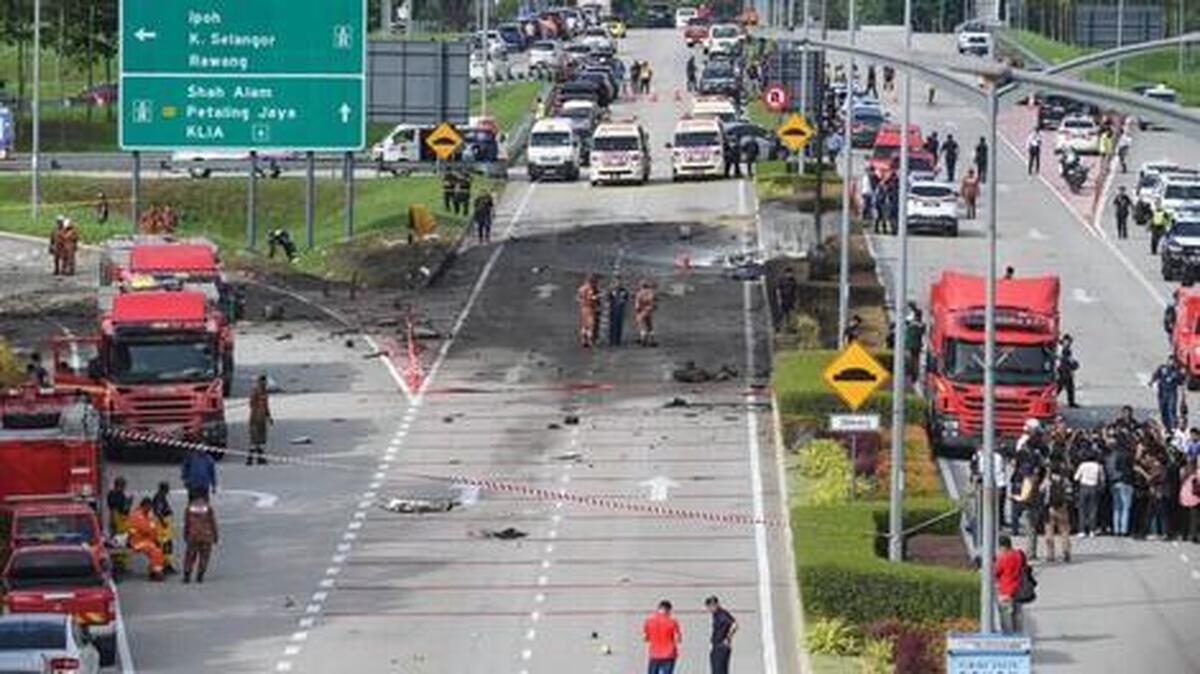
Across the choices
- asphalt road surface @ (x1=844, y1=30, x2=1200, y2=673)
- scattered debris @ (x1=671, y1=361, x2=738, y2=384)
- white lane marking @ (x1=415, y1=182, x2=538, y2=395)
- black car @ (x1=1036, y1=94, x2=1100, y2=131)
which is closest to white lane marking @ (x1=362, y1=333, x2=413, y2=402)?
white lane marking @ (x1=415, y1=182, x2=538, y2=395)

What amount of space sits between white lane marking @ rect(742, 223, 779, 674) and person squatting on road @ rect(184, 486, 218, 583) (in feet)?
23.9

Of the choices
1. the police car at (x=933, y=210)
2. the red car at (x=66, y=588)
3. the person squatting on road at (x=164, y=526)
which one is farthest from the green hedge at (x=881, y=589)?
the police car at (x=933, y=210)

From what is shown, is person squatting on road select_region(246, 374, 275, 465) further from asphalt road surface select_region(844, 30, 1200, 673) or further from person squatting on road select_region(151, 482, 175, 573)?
asphalt road surface select_region(844, 30, 1200, 673)

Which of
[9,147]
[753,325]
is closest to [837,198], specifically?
[753,325]

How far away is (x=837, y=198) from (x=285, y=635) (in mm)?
51525

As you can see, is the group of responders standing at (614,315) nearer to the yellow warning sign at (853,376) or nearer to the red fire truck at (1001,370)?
the red fire truck at (1001,370)

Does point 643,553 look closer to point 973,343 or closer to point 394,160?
point 973,343

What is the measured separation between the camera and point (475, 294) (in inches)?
3167

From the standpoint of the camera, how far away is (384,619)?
150 feet

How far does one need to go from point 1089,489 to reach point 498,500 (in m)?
9.47

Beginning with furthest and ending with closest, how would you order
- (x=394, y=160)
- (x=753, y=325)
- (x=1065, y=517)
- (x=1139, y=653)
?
(x=394, y=160) → (x=753, y=325) → (x=1065, y=517) → (x=1139, y=653)

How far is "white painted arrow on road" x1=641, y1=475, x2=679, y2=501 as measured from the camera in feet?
181

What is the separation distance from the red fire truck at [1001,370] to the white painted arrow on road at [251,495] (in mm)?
10886

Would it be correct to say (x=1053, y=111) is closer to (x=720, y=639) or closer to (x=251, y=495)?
(x=251, y=495)
